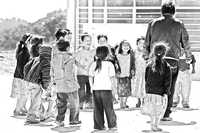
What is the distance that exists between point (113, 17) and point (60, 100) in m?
15.6

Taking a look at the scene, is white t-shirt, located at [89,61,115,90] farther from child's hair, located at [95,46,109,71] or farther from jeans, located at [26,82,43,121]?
jeans, located at [26,82,43,121]

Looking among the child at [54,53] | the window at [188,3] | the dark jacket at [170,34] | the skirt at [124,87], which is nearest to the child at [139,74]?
the skirt at [124,87]

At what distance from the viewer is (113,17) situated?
2377 centimetres

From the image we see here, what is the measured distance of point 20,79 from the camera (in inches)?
392

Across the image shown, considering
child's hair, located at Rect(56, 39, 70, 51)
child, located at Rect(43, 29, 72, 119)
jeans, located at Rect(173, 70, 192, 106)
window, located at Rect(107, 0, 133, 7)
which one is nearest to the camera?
child's hair, located at Rect(56, 39, 70, 51)

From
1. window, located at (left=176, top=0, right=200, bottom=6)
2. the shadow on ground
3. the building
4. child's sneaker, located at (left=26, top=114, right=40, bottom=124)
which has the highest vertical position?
window, located at (left=176, top=0, right=200, bottom=6)

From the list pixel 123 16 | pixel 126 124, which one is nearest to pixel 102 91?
pixel 126 124

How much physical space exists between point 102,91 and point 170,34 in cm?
177

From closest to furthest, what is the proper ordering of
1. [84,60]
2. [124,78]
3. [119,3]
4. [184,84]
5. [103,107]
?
[103,107] < [84,60] < [124,78] < [184,84] < [119,3]

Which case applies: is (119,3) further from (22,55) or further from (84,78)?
(22,55)

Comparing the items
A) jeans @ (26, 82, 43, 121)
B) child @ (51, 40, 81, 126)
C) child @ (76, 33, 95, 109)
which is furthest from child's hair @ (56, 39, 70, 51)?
child @ (76, 33, 95, 109)

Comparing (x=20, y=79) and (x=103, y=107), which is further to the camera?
(x=20, y=79)

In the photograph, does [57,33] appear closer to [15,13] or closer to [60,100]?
[60,100]

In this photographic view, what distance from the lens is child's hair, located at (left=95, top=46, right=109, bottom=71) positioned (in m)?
7.91
